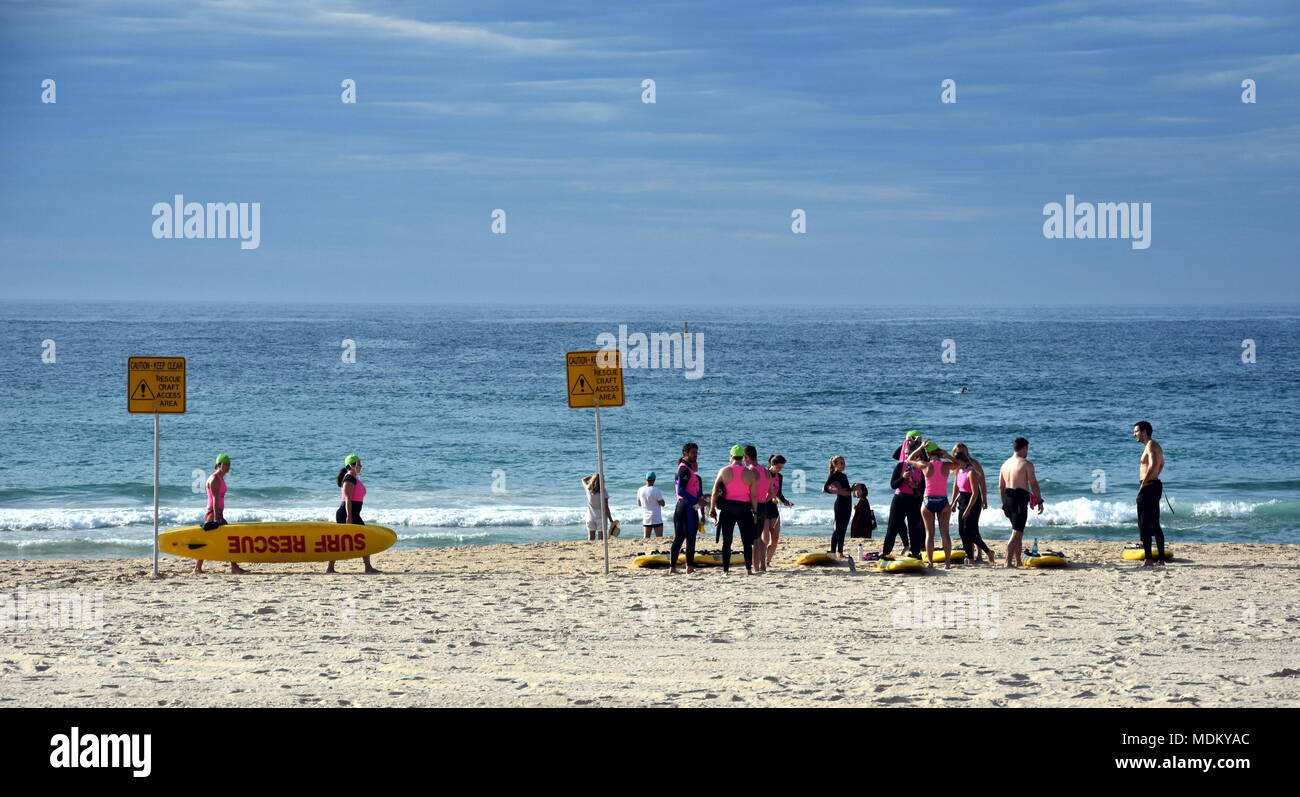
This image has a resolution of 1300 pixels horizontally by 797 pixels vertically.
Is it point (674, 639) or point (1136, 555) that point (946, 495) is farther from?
point (674, 639)

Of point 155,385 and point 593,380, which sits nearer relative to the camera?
point 593,380

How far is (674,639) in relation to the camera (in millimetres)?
9047

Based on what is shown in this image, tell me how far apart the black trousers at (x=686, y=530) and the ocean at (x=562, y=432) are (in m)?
6.77

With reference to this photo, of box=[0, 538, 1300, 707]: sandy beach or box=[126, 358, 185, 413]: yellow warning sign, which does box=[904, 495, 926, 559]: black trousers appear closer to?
box=[0, 538, 1300, 707]: sandy beach

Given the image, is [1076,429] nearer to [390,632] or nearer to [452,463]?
[452,463]

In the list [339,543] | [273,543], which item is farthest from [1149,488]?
[273,543]

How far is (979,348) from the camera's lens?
287 ft

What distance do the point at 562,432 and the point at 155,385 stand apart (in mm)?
25480

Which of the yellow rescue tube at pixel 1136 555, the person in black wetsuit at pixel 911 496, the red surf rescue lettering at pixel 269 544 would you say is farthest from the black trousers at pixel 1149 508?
the red surf rescue lettering at pixel 269 544

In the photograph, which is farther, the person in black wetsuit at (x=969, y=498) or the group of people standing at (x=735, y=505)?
the person in black wetsuit at (x=969, y=498)

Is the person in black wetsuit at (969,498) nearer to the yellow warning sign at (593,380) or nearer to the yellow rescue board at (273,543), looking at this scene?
the yellow warning sign at (593,380)

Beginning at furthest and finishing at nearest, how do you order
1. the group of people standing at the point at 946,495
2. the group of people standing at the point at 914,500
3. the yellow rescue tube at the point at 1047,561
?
the yellow rescue tube at the point at 1047,561, the group of people standing at the point at 946,495, the group of people standing at the point at 914,500

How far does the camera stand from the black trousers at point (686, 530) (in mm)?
12916
